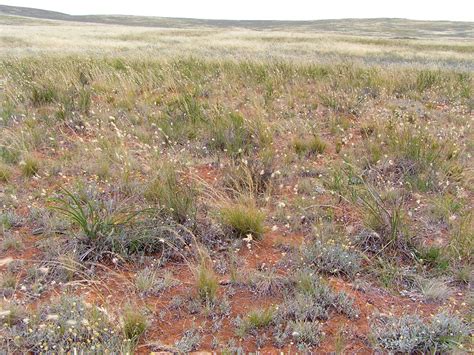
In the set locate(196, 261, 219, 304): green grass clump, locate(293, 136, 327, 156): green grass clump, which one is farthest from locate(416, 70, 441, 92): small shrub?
locate(196, 261, 219, 304): green grass clump

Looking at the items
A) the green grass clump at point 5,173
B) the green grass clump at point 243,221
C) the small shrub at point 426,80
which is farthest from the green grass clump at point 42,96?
the small shrub at point 426,80

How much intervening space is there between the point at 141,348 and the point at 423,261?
2.26 m

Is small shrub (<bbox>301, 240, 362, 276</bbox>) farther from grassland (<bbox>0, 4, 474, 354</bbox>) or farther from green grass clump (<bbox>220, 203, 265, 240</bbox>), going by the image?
green grass clump (<bbox>220, 203, 265, 240</bbox>)

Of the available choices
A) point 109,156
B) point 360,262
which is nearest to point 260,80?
point 109,156

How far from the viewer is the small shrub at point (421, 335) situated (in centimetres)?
236

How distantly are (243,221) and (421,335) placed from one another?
163 cm

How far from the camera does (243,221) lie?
137 inches

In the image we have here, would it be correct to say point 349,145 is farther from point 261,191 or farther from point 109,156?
point 109,156

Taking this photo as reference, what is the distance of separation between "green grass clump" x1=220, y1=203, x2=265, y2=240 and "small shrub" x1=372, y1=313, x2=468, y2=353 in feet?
4.28

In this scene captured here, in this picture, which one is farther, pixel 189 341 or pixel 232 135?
pixel 232 135

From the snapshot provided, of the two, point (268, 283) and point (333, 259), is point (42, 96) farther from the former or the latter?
point (333, 259)

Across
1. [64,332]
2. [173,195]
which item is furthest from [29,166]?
[64,332]

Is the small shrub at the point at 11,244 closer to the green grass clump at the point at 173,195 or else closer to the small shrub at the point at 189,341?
the green grass clump at the point at 173,195

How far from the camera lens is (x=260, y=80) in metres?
9.06
